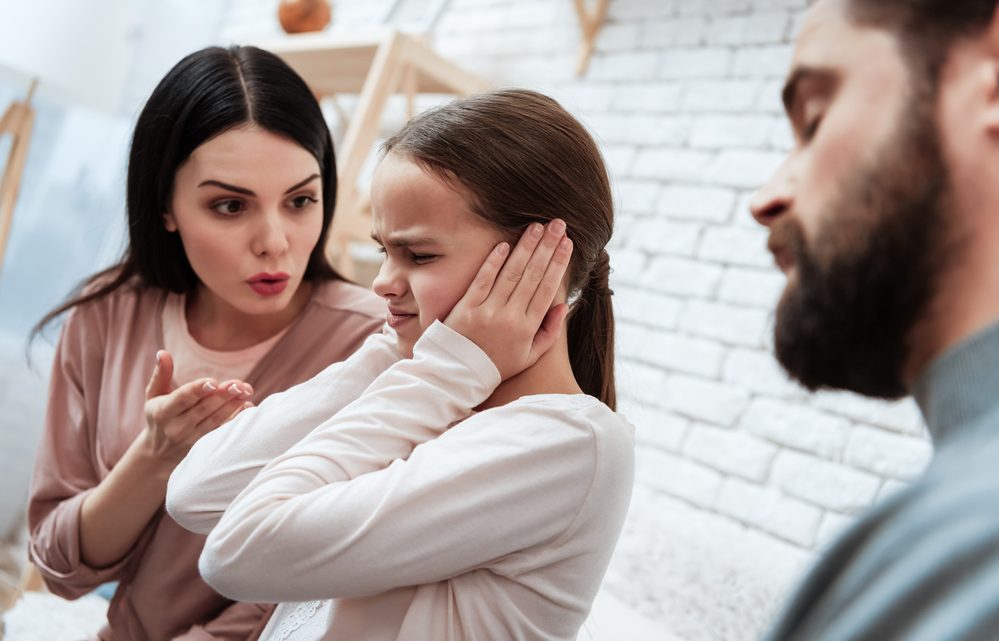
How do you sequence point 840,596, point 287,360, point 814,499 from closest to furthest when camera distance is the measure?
1. point 840,596
2. point 287,360
3. point 814,499

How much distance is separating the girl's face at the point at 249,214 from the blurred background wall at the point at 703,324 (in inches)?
12.6

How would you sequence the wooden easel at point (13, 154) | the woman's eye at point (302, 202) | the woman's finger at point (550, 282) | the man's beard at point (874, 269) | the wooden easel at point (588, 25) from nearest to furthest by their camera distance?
the man's beard at point (874, 269) → the woman's finger at point (550, 282) → the woman's eye at point (302, 202) → the wooden easel at point (588, 25) → the wooden easel at point (13, 154)

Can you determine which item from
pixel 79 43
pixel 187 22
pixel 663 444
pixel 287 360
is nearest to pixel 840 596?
pixel 287 360

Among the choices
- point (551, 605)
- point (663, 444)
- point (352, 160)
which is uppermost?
point (551, 605)

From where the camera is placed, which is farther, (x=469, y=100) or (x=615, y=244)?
(x=615, y=244)

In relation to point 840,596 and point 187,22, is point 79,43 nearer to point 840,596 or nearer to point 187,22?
point 187,22

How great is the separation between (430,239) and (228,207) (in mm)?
502

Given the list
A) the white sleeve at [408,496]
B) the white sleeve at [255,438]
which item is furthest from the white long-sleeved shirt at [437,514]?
the white sleeve at [255,438]

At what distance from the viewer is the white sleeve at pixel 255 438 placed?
2.92 ft

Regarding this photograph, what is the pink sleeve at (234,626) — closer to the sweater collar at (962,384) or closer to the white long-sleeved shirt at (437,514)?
the white long-sleeved shirt at (437,514)

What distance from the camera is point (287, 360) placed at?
1.26 m

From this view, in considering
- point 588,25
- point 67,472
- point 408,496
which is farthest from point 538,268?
point 588,25

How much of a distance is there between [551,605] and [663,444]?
105 cm

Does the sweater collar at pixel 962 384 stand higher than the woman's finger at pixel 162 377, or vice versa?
the sweater collar at pixel 962 384
